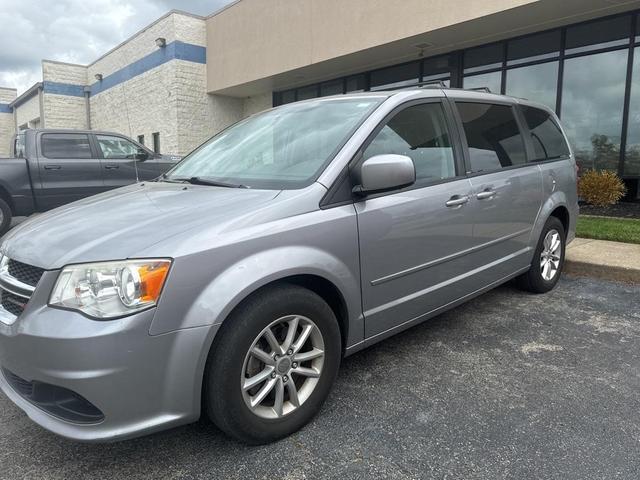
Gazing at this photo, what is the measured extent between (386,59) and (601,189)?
6.62 meters

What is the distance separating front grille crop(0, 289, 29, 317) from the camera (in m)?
2.07

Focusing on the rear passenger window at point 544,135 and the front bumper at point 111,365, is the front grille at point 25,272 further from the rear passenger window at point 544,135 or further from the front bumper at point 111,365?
the rear passenger window at point 544,135

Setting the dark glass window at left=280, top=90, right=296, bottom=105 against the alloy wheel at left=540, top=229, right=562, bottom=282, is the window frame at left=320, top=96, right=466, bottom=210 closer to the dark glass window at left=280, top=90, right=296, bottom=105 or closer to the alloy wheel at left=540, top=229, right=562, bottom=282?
the alloy wheel at left=540, top=229, right=562, bottom=282

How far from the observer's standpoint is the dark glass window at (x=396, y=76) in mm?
12898

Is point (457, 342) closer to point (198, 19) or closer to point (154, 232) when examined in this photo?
point (154, 232)

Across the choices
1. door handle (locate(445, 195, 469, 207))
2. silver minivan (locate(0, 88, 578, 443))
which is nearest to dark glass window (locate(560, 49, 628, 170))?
silver minivan (locate(0, 88, 578, 443))

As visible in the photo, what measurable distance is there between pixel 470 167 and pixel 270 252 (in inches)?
73.1

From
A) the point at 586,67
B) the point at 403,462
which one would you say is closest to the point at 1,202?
the point at 403,462

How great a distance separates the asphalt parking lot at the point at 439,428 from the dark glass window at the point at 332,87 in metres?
12.5

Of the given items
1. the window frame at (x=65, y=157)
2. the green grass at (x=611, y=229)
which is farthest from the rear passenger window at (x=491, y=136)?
the window frame at (x=65, y=157)

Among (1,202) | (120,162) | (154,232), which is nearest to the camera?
(154,232)

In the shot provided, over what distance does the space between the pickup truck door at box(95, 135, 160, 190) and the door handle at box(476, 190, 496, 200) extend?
7.19 meters

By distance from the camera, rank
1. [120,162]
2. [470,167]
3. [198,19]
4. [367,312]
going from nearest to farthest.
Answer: [367,312], [470,167], [120,162], [198,19]

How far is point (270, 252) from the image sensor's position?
86.9 inches
